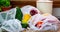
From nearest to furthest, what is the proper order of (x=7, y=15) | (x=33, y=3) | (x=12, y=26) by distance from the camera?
(x=12, y=26), (x=7, y=15), (x=33, y=3)

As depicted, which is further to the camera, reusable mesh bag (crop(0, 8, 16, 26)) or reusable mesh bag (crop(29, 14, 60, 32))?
reusable mesh bag (crop(0, 8, 16, 26))

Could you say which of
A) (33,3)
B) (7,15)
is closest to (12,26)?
(7,15)

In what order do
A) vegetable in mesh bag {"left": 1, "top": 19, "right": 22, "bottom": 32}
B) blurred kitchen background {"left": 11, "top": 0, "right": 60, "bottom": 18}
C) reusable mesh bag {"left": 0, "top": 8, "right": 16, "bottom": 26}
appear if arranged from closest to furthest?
vegetable in mesh bag {"left": 1, "top": 19, "right": 22, "bottom": 32} → reusable mesh bag {"left": 0, "top": 8, "right": 16, "bottom": 26} → blurred kitchen background {"left": 11, "top": 0, "right": 60, "bottom": 18}

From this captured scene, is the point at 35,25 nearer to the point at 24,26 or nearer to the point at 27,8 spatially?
the point at 24,26

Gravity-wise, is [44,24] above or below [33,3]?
below

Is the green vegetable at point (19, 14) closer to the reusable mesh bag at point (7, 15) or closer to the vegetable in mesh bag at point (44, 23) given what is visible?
the reusable mesh bag at point (7, 15)

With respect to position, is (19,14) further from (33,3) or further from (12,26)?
(33,3)

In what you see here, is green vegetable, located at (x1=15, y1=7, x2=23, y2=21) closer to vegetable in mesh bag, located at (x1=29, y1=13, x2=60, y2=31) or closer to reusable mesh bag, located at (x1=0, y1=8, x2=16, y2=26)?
reusable mesh bag, located at (x1=0, y1=8, x2=16, y2=26)

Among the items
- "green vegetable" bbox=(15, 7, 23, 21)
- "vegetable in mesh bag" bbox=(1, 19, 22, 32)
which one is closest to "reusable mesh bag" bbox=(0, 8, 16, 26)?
"green vegetable" bbox=(15, 7, 23, 21)

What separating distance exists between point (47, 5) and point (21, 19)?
1.19 ft

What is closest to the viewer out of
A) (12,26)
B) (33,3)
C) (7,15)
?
(12,26)

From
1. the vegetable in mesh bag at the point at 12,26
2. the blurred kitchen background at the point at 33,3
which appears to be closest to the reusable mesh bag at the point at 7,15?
the vegetable in mesh bag at the point at 12,26

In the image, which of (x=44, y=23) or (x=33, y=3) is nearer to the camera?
(x=44, y=23)

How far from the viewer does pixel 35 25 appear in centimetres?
125
